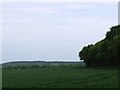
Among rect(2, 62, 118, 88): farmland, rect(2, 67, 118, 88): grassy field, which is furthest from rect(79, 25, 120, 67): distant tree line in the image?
rect(2, 67, 118, 88): grassy field

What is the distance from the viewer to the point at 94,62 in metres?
108

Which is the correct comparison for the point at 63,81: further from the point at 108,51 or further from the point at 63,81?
the point at 108,51

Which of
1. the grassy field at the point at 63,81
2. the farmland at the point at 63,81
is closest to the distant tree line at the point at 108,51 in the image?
the farmland at the point at 63,81

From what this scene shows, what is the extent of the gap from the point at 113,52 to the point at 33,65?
63.1m

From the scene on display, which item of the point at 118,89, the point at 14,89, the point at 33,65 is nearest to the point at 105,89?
the point at 118,89

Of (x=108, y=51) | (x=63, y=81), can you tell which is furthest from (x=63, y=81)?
(x=108, y=51)

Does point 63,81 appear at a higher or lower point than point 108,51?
higher

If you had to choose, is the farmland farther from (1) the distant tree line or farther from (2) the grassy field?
(1) the distant tree line

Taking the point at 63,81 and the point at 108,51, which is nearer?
the point at 63,81

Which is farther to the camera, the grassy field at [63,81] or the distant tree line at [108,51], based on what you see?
the distant tree line at [108,51]

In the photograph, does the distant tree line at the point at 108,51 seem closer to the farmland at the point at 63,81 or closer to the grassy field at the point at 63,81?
the farmland at the point at 63,81

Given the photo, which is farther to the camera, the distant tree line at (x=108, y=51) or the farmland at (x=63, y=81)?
the distant tree line at (x=108, y=51)

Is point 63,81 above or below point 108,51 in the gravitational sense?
above

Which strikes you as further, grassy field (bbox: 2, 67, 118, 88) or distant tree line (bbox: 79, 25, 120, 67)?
distant tree line (bbox: 79, 25, 120, 67)
